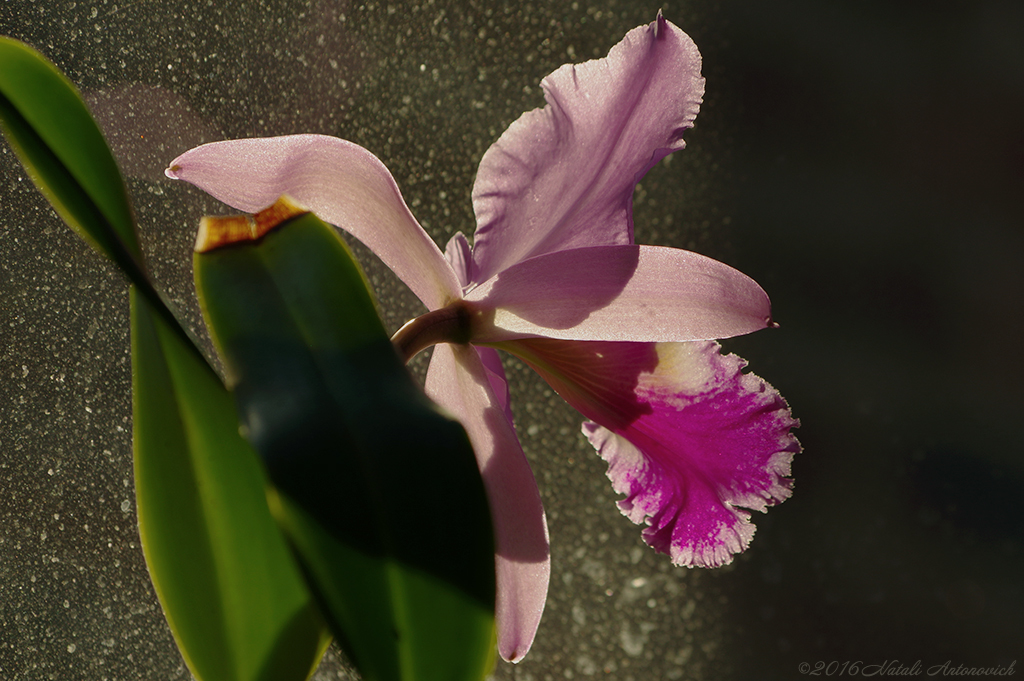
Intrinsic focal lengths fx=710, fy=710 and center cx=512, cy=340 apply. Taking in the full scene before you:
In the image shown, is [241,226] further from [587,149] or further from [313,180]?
[587,149]

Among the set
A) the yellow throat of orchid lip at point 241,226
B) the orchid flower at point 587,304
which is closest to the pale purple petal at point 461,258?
the orchid flower at point 587,304

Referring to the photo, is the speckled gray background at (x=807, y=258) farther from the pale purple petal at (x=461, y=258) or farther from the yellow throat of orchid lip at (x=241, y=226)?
the yellow throat of orchid lip at (x=241, y=226)

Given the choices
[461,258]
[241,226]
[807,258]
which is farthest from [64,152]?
[807,258]

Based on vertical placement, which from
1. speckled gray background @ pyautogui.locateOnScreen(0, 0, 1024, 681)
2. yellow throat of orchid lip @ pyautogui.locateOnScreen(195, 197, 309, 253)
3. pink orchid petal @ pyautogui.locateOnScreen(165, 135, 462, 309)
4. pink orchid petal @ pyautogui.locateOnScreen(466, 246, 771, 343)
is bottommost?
speckled gray background @ pyautogui.locateOnScreen(0, 0, 1024, 681)

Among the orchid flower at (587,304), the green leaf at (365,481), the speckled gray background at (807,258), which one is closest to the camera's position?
the green leaf at (365,481)

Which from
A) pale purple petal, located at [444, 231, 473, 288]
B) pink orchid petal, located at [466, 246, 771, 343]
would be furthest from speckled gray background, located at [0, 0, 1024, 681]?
pink orchid petal, located at [466, 246, 771, 343]

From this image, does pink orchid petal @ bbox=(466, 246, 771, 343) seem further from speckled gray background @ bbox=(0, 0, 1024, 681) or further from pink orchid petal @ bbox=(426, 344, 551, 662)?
speckled gray background @ bbox=(0, 0, 1024, 681)

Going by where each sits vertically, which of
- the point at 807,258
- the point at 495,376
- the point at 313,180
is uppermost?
the point at 313,180
